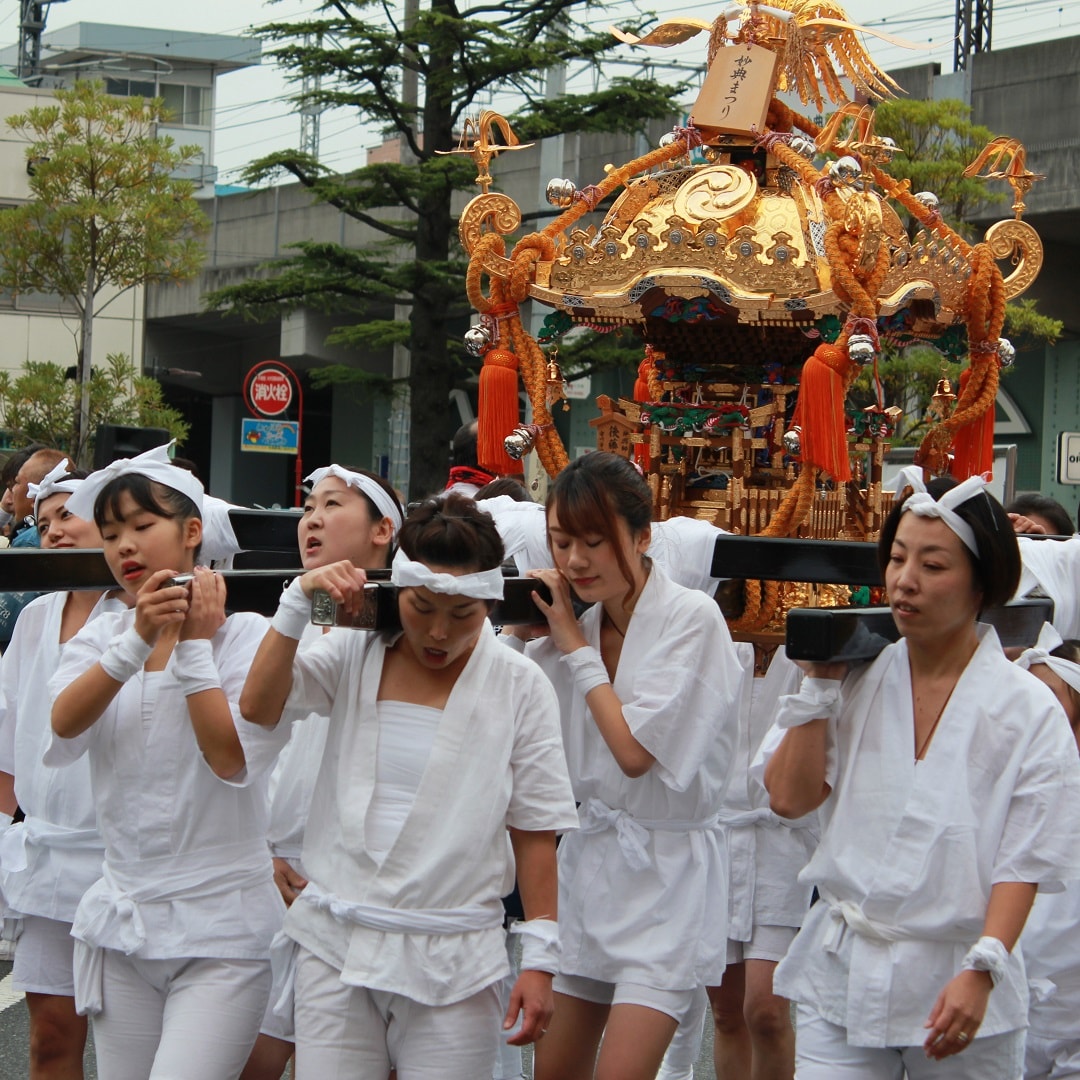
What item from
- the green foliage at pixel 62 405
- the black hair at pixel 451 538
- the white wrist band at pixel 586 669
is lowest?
the white wrist band at pixel 586 669

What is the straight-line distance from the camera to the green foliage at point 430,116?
1673cm

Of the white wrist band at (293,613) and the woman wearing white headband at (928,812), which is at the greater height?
the white wrist band at (293,613)

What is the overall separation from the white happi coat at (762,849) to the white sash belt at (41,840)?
1630 millimetres

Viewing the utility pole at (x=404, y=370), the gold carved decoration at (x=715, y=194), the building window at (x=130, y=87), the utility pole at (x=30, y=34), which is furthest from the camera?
the building window at (x=130, y=87)

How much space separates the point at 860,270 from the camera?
18.6 feet

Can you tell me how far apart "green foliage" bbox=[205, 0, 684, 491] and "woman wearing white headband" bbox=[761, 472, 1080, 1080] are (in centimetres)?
1390

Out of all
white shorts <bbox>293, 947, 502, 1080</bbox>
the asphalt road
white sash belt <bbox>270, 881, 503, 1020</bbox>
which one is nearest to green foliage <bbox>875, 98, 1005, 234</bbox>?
the asphalt road

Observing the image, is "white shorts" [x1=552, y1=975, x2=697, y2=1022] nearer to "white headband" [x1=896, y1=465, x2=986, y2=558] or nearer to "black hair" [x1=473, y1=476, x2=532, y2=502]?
"white headband" [x1=896, y1=465, x2=986, y2=558]

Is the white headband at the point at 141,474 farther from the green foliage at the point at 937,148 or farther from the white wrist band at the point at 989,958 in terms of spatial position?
the green foliage at the point at 937,148

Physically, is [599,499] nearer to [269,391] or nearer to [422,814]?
[422,814]

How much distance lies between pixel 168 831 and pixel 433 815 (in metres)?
0.60

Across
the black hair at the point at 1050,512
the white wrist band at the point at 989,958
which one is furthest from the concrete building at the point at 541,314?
the white wrist band at the point at 989,958

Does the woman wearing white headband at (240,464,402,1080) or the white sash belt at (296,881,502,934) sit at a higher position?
the woman wearing white headband at (240,464,402,1080)

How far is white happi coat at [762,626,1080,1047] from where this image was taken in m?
2.83
